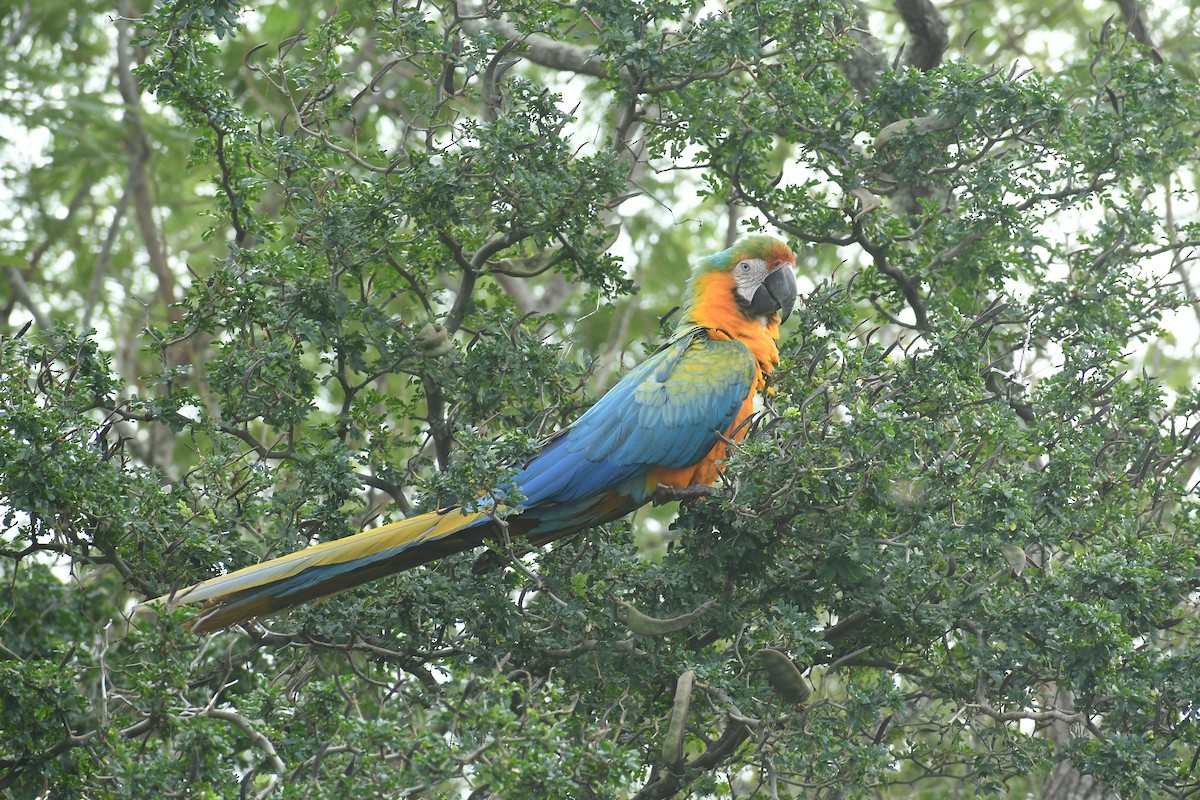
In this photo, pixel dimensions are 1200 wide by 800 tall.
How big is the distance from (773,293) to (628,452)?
1126 mm

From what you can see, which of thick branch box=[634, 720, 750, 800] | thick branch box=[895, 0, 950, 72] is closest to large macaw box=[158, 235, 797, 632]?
thick branch box=[634, 720, 750, 800]

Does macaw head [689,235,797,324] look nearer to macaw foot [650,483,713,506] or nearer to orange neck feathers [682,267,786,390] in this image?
orange neck feathers [682,267,786,390]

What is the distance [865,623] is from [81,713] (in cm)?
255

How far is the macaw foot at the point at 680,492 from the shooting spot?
4273 mm

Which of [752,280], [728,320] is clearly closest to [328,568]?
[728,320]

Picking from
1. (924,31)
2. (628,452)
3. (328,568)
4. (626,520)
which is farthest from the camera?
(924,31)

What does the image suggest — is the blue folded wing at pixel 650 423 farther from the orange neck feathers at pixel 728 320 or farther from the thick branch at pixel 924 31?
the thick branch at pixel 924 31

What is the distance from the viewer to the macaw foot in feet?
14.0

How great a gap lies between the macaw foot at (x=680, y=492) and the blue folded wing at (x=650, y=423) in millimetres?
104

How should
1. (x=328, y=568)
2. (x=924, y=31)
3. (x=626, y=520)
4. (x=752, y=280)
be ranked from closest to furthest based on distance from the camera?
(x=328, y=568) → (x=626, y=520) → (x=752, y=280) → (x=924, y=31)

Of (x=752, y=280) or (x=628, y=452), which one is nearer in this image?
(x=628, y=452)

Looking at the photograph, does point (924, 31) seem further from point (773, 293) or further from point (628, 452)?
point (628, 452)

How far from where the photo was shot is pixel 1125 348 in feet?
16.1

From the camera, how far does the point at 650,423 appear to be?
4.55 meters
